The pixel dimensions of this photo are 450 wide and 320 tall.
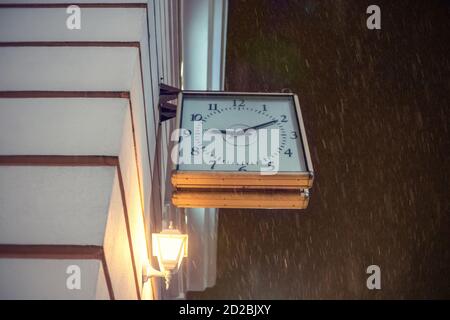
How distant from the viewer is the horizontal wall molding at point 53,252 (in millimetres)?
1965

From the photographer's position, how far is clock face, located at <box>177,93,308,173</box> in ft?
9.40

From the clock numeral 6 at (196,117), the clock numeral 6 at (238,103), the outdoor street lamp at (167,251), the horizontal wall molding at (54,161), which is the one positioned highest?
the clock numeral 6 at (238,103)

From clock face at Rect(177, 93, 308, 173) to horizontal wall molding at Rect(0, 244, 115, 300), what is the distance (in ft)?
3.12

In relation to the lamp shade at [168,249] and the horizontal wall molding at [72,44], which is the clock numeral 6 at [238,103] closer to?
the horizontal wall molding at [72,44]

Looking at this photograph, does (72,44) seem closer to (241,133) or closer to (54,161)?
(54,161)

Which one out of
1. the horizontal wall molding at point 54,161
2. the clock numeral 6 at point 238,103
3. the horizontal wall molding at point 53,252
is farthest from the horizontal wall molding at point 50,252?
the clock numeral 6 at point 238,103

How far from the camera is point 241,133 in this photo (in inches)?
123

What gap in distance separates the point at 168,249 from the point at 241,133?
145 cm

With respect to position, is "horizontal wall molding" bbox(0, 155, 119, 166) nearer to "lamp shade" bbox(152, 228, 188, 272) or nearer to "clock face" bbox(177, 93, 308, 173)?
"clock face" bbox(177, 93, 308, 173)

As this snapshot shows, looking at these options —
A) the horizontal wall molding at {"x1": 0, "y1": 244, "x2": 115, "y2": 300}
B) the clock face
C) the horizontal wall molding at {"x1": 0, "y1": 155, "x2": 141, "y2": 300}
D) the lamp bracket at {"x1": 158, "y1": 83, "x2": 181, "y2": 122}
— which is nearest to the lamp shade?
the lamp bracket at {"x1": 158, "y1": 83, "x2": 181, "y2": 122}

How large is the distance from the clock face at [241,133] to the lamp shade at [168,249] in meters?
1.26

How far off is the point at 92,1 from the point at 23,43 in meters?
0.47

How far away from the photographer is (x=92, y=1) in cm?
279
